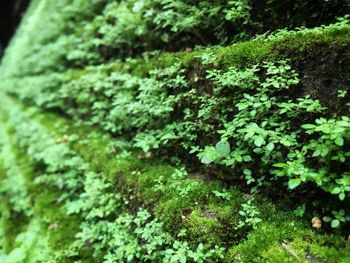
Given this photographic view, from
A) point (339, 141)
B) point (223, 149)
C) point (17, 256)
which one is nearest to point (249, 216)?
point (223, 149)

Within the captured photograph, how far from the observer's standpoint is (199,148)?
343 cm

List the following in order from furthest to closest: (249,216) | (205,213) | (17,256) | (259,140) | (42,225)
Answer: (42,225) → (17,256) → (205,213) → (249,216) → (259,140)

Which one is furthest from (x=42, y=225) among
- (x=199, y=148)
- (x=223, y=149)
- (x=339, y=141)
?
(x=339, y=141)

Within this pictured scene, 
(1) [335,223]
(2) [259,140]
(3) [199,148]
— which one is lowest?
(3) [199,148]

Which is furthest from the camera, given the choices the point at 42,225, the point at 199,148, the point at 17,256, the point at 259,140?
the point at 42,225

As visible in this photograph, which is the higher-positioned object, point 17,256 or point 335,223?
point 335,223

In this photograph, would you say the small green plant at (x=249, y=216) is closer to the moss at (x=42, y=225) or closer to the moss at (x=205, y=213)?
the moss at (x=205, y=213)

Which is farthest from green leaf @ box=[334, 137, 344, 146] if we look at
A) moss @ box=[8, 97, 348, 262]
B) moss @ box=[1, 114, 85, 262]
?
moss @ box=[1, 114, 85, 262]

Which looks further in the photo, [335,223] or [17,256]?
[17,256]

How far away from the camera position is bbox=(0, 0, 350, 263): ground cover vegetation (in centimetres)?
244

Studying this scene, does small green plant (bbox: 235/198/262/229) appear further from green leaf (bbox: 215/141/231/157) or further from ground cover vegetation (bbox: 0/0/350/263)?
green leaf (bbox: 215/141/231/157)

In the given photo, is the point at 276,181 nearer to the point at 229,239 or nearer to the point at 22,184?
the point at 229,239

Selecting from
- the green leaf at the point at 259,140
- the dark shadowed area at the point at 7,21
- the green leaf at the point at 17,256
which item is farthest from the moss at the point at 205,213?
the dark shadowed area at the point at 7,21

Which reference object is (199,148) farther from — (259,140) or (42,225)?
(42,225)
